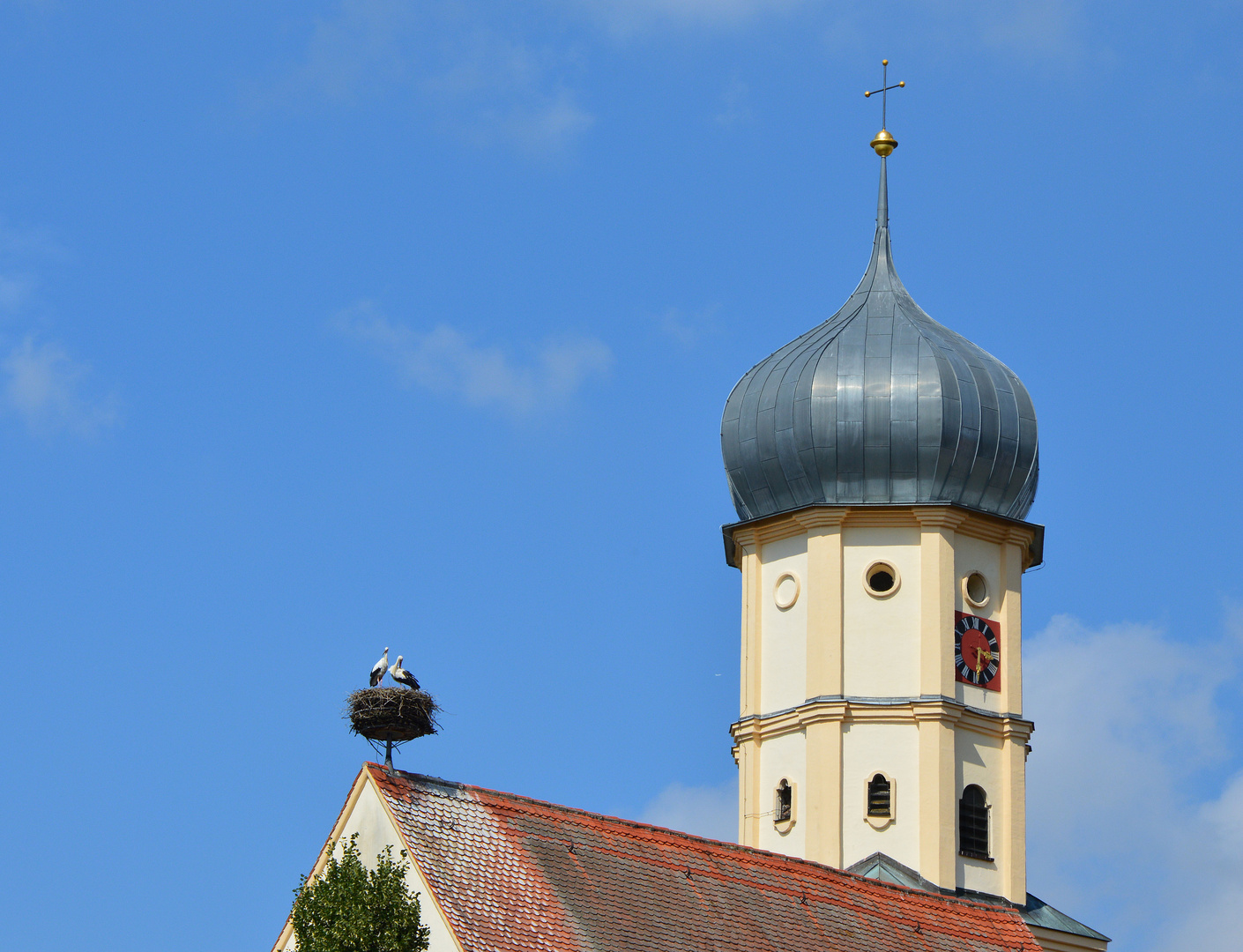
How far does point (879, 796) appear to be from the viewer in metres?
36.8

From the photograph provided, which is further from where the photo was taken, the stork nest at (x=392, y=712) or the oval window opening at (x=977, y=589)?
the oval window opening at (x=977, y=589)

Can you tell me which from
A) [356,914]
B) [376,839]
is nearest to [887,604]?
[376,839]

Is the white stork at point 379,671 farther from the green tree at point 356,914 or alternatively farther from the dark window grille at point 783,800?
the dark window grille at point 783,800

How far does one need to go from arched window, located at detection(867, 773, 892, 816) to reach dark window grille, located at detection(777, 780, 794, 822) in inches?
44.6

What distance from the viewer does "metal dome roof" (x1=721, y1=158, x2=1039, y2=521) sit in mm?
37938

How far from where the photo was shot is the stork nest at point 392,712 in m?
26.8

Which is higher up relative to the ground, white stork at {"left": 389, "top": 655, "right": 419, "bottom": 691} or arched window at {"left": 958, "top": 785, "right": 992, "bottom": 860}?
arched window at {"left": 958, "top": 785, "right": 992, "bottom": 860}

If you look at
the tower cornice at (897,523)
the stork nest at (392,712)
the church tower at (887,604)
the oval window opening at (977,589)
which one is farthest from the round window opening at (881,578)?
the stork nest at (392,712)

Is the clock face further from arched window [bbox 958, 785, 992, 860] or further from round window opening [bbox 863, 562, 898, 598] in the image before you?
arched window [bbox 958, 785, 992, 860]

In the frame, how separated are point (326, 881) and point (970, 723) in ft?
48.0

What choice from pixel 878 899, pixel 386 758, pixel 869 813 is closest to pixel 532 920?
pixel 386 758

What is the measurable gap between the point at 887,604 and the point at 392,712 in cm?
1214

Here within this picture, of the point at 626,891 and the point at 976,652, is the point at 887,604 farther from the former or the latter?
the point at 626,891

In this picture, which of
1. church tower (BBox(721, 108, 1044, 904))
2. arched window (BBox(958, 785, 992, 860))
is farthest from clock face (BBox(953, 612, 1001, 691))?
arched window (BBox(958, 785, 992, 860))
